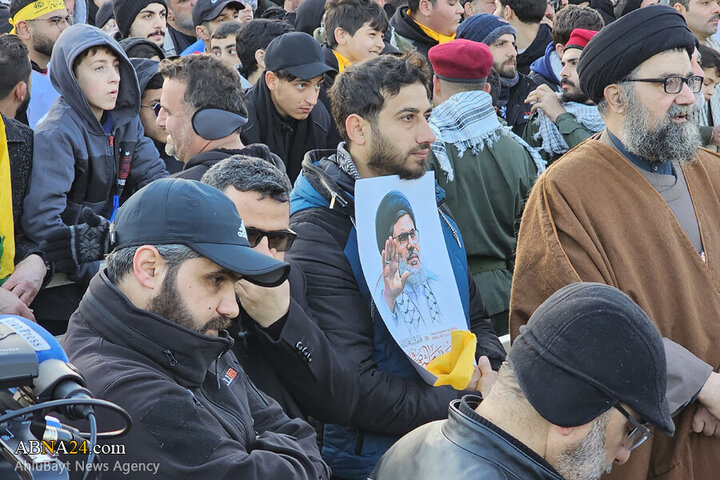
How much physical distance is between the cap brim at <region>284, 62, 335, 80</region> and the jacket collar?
3689mm

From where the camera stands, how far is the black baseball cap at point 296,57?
20.0ft

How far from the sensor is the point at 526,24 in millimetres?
8609

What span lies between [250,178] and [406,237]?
2.68 ft

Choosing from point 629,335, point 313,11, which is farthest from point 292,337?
point 313,11

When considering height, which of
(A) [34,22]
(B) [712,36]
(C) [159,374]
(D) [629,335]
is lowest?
(B) [712,36]

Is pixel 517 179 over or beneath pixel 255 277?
beneath

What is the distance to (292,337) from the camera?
129 inches

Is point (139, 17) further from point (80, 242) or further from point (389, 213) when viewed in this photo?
point (389, 213)

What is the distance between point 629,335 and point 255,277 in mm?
1005

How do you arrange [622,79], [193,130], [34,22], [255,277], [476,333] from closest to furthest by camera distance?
[255,277]
[622,79]
[476,333]
[193,130]
[34,22]

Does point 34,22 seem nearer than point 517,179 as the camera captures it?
No

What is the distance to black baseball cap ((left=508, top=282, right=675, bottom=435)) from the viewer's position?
2260mm

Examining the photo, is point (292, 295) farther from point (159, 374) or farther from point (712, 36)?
point (712, 36)

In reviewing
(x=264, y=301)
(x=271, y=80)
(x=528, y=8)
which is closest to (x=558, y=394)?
(x=264, y=301)
